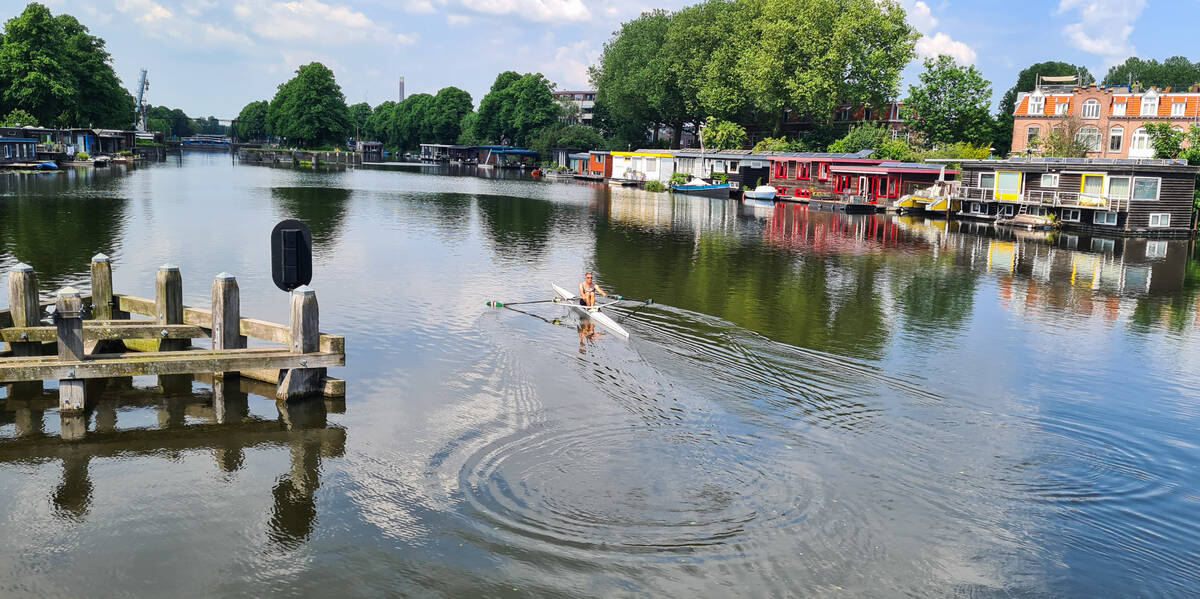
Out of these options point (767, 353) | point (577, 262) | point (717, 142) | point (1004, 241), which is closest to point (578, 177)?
point (717, 142)

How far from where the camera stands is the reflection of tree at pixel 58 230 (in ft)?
107

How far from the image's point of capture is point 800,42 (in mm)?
101688

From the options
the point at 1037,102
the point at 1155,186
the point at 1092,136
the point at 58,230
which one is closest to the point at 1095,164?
the point at 1155,186

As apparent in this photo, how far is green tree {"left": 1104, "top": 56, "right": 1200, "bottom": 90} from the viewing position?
138 metres

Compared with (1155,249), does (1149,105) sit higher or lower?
higher

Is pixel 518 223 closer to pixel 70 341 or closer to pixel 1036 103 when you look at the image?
pixel 70 341

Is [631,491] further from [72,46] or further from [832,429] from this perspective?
[72,46]

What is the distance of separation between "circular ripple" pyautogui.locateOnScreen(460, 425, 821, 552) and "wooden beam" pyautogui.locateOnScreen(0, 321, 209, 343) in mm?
7551

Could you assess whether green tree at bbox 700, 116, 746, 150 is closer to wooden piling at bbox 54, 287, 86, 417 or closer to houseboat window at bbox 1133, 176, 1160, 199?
houseboat window at bbox 1133, 176, 1160, 199

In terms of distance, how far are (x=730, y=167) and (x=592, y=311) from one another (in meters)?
81.0

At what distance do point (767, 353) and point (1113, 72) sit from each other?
15989 cm

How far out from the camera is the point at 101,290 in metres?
19.8

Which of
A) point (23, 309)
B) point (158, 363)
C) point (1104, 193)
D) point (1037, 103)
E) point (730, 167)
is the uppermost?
point (1037, 103)

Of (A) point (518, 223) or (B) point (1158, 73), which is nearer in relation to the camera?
(A) point (518, 223)
